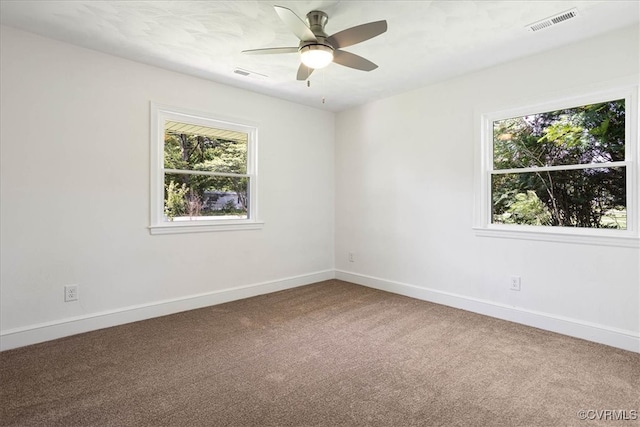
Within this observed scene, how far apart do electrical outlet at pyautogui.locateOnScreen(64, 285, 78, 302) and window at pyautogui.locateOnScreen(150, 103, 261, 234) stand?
2.73 ft

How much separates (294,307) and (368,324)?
37.0 inches

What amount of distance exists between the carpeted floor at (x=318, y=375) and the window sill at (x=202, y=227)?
935mm

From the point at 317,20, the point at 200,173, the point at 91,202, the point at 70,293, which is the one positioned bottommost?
the point at 70,293

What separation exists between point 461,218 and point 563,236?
978 millimetres

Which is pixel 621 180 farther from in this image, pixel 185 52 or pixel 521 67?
pixel 185 52

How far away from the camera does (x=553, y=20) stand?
2609mm

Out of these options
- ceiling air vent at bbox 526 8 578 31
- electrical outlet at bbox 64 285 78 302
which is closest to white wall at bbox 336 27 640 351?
ceiling air vent at bbox 526 8 578 31

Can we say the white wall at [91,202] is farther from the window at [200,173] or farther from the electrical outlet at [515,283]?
the electrical outlet at [515,283]

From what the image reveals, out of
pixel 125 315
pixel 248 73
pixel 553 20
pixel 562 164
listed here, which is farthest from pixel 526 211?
pixel 125 315

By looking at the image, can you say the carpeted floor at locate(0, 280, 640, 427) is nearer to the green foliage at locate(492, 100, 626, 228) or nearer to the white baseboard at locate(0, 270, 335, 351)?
the white baseboard at locate(0, 270, 335, 351)

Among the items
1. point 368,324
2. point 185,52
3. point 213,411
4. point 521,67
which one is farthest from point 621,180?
point 185,52

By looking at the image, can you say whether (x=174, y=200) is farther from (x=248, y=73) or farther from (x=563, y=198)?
(x=563, y=198)

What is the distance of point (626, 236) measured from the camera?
277 cm

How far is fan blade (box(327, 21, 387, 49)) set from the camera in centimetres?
217
